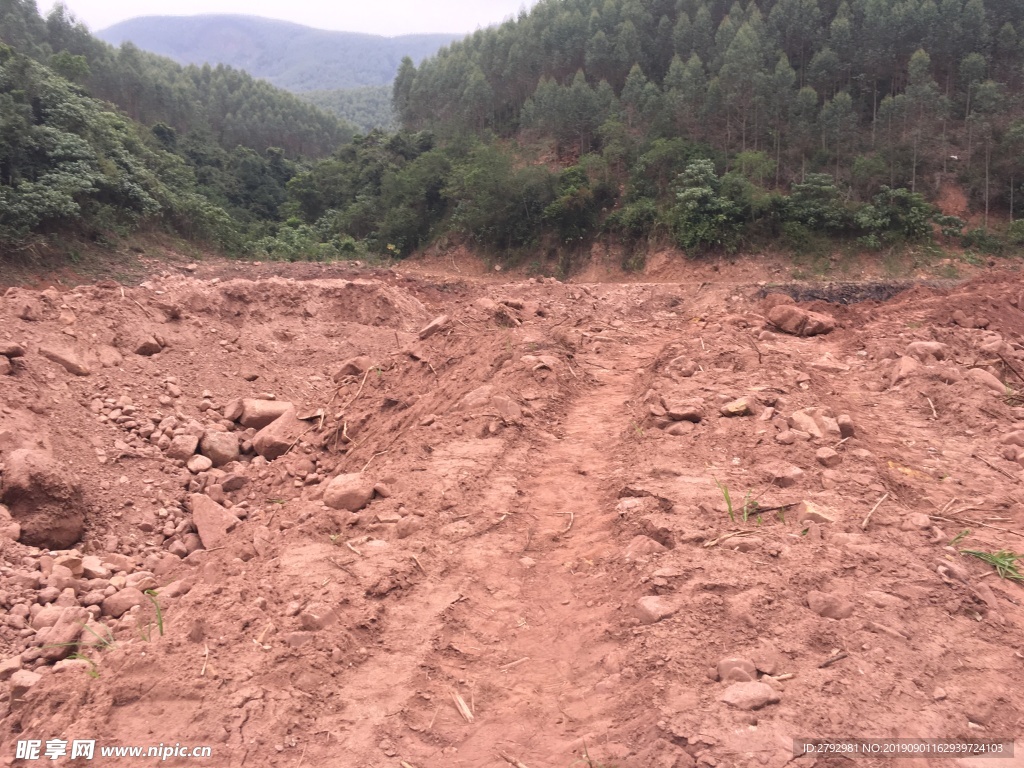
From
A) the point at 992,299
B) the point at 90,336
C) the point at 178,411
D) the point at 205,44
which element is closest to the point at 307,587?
the point at 178,411

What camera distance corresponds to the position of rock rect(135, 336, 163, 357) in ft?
22.4

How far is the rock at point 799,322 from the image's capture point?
8.11m

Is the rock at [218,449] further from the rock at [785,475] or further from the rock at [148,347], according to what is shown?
the rock at [785,475]

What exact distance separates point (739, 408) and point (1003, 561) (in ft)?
6.35

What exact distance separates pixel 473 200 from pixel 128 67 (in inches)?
986

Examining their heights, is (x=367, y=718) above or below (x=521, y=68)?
below

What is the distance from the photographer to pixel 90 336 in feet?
21.4

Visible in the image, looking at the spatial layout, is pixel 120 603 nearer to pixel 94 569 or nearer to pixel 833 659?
pixel 94 569

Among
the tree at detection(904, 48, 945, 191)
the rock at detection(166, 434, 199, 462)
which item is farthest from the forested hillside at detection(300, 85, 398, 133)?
the rock at detection(166, 434, 199, 462)

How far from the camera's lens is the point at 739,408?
15.4ft

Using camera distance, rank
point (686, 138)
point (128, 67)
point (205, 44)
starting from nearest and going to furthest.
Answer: point (686, 138) < point (128, 67) < point (205, 44)

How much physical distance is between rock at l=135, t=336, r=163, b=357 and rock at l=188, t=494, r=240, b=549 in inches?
103

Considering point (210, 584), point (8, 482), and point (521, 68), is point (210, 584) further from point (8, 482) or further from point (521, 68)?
point (521, 68)

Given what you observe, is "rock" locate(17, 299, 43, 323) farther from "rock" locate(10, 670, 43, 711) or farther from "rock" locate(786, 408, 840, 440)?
"rock" locate(786, 408, 840, 440)
